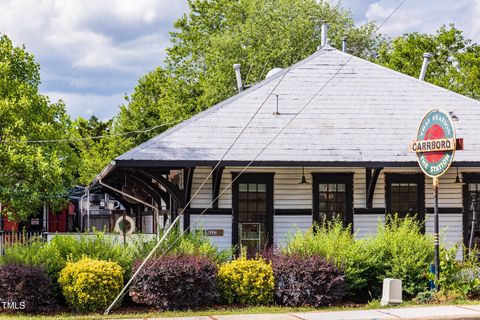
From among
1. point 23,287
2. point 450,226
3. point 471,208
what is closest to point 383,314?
point 23,287

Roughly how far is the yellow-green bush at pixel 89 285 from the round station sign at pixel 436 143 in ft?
23.1

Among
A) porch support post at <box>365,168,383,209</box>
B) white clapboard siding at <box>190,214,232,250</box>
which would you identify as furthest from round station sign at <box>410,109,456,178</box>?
white clapboard siding at <box>190,214,232,250</box>

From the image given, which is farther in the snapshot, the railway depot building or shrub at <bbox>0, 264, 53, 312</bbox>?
the railway depot building

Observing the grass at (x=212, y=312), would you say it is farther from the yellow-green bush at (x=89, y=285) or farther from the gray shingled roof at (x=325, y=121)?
the gray shingled roof at (x=325, y=121)

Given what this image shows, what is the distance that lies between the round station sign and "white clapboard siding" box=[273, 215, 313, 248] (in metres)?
3.86

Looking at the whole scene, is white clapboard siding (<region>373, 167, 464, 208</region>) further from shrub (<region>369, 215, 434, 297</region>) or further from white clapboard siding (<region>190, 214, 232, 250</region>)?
white clapboard siding (<region>190, 214, 232, 250</region>)

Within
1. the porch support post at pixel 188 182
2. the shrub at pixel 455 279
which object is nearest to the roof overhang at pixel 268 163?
the porch support post at pixel 188 182

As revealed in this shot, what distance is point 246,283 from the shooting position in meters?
15.0

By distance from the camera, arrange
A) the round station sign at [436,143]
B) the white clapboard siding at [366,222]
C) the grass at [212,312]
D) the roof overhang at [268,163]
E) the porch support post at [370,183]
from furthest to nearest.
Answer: the white clapboard siding at [366,222] < the porch support post at [370,183] < the roof overhang at [268,163] < the round station sign at [436,143] < the grass at [212,312]

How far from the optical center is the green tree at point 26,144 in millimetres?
25906

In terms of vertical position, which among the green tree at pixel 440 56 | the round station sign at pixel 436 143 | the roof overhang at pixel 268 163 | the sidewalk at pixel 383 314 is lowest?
the sidewalk at pixel 383 314

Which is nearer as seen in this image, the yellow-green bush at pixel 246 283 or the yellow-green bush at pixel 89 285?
the yellow-green bush at pixel 89 285

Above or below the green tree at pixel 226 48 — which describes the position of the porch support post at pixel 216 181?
below

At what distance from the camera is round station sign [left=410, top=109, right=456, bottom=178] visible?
1555cm
